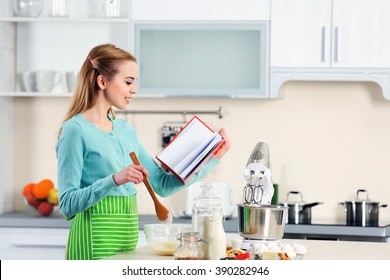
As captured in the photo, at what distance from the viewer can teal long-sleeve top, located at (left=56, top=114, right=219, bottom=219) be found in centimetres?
267

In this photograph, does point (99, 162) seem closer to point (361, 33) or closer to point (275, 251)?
point (275, 251)

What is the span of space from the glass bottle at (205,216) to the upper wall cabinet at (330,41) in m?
1.98

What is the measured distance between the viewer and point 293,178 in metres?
4.74

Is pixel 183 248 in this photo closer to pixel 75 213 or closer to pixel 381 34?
pixel 75 213

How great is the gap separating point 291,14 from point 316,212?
110cm

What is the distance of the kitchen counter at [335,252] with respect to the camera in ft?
8.39

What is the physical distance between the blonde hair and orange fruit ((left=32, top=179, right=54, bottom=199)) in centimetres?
179

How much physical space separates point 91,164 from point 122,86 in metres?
0.29

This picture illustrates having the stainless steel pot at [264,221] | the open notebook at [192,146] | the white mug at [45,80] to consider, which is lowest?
the stainless steel pot at [264,221]

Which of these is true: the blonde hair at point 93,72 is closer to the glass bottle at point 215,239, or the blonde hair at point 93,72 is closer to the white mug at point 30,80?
the glass bottle at point 215,239

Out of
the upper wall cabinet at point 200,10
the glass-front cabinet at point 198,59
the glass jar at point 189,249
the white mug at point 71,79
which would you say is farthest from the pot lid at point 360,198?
the glass jar at point 189,249

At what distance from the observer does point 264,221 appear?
8.71ft

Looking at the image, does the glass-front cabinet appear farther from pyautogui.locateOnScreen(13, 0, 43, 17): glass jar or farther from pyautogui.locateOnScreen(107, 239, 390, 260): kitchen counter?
pyautogui.locateOnScreen(107, 239, 390, 260): kitchen counter

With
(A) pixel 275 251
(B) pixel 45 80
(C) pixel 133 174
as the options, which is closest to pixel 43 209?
(B) pixel 45 80
